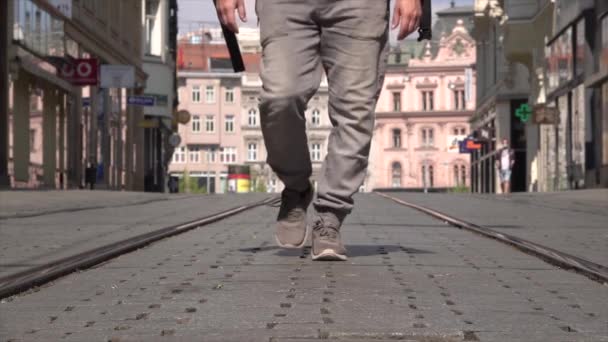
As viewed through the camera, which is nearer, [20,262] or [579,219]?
[20,262]

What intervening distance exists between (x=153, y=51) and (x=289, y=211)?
211 feet

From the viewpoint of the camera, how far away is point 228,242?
7.77 meters

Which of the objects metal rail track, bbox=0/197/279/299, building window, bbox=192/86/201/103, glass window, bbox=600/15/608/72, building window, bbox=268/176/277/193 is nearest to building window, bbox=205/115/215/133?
building window, bbox=192/86/201/103

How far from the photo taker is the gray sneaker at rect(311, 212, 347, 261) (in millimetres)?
6016

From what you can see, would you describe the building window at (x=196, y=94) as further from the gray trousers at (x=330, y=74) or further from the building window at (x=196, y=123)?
the gray trousers at (x=330, y=74)

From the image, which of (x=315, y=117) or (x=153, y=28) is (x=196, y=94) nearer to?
(x=315, y=117)

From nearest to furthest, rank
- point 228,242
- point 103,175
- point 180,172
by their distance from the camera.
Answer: point 228,242 < point 103,175 < point 180,172

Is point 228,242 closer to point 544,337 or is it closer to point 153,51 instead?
point 544,337

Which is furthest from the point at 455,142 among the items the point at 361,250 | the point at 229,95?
the point at 361,250

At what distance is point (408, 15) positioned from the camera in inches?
245

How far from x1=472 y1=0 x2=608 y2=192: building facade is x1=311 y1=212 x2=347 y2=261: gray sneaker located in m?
29.9

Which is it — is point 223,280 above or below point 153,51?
below

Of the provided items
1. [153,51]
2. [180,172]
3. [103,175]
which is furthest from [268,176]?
[103,175]

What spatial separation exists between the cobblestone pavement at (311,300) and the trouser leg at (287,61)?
69 centimetres
